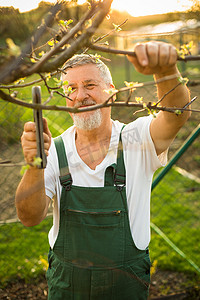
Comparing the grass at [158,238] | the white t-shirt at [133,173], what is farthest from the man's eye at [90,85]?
the grass at [158,238]

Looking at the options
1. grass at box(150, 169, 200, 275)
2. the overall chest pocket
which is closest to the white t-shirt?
the overall chest pocket

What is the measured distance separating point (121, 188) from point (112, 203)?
3.9 inches

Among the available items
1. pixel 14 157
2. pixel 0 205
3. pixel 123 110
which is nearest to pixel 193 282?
pixel 0 205

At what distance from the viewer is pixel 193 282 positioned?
311 cm

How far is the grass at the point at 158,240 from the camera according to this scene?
328 cm

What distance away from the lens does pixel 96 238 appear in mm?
1818

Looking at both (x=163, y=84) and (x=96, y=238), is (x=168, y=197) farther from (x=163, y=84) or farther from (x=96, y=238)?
(x=163, y=84)

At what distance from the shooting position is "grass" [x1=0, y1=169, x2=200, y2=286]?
3279 mm

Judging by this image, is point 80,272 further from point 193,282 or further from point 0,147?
point 0,147

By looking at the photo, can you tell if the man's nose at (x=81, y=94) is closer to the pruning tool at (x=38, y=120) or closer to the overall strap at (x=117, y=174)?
the overall strap at (x=117, y=174)

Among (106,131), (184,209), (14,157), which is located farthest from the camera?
(14,157)

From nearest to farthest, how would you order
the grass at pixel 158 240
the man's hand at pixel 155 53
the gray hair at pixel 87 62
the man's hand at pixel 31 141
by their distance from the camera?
the man's hand at pixel 155 53, the man's hand at pixel 31 141, the gray hair at pixel 87 62, the grass at pixel 158 240

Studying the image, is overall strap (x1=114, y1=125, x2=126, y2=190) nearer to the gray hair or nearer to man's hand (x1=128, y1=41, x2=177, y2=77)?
the gray hair

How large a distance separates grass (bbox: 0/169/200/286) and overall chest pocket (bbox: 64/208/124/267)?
42.0 inches
